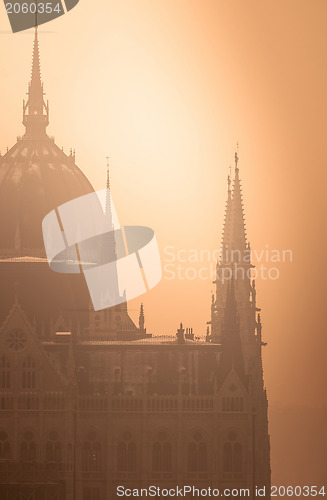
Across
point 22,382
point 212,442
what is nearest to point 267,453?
point 212,442

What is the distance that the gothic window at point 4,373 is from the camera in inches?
4754

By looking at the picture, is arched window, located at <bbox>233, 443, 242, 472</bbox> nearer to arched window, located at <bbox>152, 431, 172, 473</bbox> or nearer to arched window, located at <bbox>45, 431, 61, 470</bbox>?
arched window, located at <bbox>152, 431, 172, 473</bbox>

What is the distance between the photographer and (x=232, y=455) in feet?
389

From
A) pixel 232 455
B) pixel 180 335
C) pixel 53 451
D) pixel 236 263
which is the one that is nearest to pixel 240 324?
pixel 236 263

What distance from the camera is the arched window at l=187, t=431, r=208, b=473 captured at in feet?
389

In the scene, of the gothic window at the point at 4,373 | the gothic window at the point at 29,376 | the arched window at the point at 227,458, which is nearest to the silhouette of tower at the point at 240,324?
the arched window at the point at 227,458

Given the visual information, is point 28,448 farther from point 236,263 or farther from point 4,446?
point 236,263

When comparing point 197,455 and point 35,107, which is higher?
point 35,107

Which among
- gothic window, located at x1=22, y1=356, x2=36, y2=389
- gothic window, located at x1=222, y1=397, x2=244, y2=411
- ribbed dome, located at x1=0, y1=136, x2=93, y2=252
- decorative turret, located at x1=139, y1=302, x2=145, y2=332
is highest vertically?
ribbed dome, located at x1=0, y1=136, x2=93, y2=252

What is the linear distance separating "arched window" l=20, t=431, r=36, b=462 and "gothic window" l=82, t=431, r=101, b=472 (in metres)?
3.36

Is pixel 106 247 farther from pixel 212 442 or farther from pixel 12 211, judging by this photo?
pixel 212 442

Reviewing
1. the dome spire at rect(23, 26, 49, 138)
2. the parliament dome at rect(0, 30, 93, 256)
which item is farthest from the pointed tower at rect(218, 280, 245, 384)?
the dome spire at rect(23, 26, 49, 138)

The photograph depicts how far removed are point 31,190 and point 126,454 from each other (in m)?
27.4

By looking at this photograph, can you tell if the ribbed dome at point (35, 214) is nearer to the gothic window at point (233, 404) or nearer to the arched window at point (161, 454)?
the arched window at point (161, 454)
